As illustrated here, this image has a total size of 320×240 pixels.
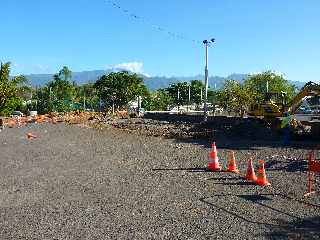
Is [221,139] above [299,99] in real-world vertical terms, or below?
below

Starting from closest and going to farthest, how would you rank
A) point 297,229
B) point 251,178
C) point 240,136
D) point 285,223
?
point 297,229
point 285,223
point 251,178
point 240,136

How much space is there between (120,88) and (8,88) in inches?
1156

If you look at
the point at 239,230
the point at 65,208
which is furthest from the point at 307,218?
the point at 65,208

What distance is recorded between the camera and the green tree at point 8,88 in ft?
142

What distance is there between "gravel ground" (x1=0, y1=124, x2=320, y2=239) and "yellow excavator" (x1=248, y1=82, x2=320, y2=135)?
22.4 feet

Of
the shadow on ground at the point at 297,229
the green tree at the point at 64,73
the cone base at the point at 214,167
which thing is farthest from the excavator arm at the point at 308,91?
the green tree at the point at 64,73

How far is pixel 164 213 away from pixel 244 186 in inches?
136

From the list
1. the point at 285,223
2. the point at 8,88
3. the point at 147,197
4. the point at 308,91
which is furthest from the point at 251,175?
the point at 8,88

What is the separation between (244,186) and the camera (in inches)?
507

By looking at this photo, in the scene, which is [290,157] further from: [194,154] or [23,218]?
[23,218]

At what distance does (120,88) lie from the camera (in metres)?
71.5

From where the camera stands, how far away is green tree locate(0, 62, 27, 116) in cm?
4322

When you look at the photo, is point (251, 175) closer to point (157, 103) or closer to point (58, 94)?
point (157, 103)

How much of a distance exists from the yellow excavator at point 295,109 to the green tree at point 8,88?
2159 centimetres
